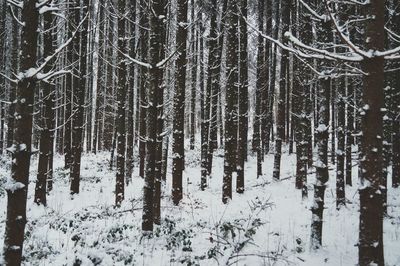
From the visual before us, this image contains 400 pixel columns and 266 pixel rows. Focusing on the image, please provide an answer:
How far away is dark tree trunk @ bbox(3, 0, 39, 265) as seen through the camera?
166 inches

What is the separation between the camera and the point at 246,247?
6738 millimetres

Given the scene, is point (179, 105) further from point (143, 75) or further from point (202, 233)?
point (202, 233)

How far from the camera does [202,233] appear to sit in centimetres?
771

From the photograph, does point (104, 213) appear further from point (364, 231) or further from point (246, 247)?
point (364, 231)

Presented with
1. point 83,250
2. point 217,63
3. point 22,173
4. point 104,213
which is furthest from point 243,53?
point 22,173

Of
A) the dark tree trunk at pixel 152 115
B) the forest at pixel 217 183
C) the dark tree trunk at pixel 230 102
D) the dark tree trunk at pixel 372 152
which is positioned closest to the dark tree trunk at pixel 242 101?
the forest at pixel 217 183

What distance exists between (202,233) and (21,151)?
15.2 feet

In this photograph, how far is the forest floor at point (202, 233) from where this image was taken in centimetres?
612

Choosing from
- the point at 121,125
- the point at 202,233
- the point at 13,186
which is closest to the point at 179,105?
the point at 121,125

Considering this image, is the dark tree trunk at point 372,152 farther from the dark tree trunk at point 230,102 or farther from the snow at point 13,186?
the dark tree trunk at point 230,102

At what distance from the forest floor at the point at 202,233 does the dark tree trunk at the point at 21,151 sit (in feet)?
5.16

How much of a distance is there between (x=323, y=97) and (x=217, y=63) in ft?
26.6

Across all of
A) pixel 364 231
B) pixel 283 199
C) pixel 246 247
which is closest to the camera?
pixel 364 231

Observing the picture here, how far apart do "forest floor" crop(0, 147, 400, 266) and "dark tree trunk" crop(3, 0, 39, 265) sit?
1.57m
